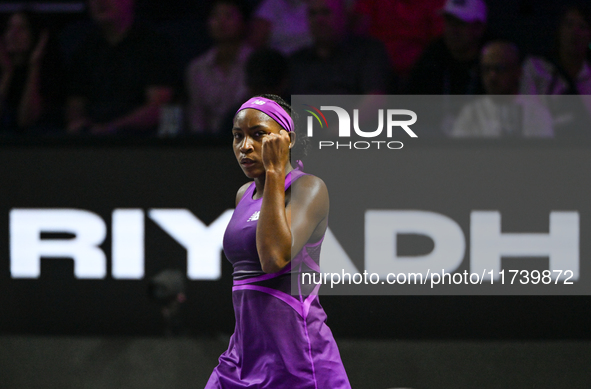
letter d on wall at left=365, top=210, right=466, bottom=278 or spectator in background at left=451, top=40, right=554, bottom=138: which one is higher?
spectator in background at left=451, top=40, right=554, bottom=138

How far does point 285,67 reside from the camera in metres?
4.30

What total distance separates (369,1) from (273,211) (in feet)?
9.92

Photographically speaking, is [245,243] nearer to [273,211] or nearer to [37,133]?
[273,211]

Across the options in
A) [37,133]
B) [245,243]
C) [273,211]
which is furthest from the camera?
[37,133]

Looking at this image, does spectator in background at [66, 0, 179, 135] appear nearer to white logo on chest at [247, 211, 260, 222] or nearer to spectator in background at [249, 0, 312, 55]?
spectator in background at [249, 0, 312, 55]

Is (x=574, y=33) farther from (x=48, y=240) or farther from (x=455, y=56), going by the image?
(x=48, y=240)

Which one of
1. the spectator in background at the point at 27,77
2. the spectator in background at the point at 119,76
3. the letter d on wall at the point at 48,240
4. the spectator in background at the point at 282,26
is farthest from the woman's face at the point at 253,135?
the spectator in background at the point at 27,77

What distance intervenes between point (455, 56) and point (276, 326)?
266 centimetres

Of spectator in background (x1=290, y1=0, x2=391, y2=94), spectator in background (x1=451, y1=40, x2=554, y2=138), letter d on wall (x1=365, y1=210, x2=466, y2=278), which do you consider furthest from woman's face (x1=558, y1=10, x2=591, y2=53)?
letter d on wall (x1=365, y1=210, x2=466, y2=278)

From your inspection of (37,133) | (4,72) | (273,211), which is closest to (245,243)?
(273,211)

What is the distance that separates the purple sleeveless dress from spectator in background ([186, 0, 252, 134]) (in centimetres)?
240

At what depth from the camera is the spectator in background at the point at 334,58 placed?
4.38m

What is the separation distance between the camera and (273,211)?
6.62 feet

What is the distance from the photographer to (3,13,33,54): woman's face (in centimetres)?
473
